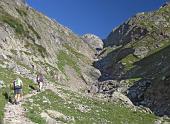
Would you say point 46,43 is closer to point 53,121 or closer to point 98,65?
point 98,65

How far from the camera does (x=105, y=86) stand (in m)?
110

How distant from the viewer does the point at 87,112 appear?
45.1m

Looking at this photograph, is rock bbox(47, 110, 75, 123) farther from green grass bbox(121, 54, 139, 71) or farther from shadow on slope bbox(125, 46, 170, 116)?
green grass bbox(121, 54, 139, 71)

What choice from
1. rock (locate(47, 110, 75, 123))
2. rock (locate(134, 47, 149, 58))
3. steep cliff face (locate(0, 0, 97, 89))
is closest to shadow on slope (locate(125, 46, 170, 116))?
steep cliff face (locate(0, 0, 97, 89))

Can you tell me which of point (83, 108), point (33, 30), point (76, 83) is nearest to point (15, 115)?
point (83, 108)

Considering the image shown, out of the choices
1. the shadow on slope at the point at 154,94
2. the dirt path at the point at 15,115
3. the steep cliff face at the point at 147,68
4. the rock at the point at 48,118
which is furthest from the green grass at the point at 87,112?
→ the steep cliff face at the point at 147,68

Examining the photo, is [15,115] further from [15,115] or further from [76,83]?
[76,83]

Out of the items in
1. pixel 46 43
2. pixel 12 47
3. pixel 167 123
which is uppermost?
pixel 46 43

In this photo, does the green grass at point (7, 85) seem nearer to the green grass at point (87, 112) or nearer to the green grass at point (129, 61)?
the green grass at point (87, 112)

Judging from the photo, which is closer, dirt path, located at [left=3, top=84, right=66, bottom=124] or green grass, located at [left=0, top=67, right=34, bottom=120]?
dirt path, located at [left=3, top=84, right=66, bottom=124]

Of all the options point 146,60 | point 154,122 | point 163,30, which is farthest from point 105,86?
point 163,30

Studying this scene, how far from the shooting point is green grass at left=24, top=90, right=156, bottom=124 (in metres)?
39.9

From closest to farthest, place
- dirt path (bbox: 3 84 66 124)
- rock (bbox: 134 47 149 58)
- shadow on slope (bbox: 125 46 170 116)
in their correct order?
dirt path (bbox: 3 84 66 124), shadow on slope (bbox: 125 46 170 116), rock (bbox: 134 47 149 58)

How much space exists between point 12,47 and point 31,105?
55.4 metres
